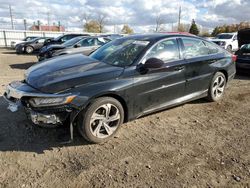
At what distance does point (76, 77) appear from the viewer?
132 inches

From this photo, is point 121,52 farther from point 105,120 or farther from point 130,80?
point 105,120

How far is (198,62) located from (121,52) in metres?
1.65

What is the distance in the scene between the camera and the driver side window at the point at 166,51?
161 inches

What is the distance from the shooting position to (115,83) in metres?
3.48

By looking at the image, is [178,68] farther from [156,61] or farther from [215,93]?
[215,93]

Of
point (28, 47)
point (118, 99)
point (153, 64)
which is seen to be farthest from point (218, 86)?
point (28, 47)

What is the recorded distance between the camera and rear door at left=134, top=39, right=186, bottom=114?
3.83m

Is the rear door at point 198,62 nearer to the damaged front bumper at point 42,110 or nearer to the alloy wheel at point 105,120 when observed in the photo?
Result: the alloy wheel at point 105,120

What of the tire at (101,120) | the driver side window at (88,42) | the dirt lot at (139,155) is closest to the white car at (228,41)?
the driver side window at (88,42)

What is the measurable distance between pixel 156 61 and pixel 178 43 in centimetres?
104

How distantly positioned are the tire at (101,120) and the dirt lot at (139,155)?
0.16m

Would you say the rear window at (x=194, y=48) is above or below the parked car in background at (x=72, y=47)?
above

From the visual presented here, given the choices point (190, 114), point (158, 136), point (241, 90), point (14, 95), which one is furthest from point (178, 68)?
point (241, 90)

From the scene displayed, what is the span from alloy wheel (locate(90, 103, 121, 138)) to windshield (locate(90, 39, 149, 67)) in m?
0.79
